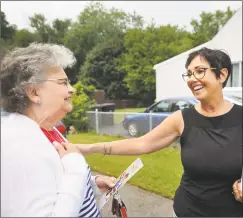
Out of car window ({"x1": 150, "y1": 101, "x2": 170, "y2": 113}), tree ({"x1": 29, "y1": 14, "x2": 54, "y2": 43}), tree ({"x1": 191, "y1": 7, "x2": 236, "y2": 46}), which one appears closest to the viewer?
car window ({"x1": 150, "y1": 101, "x2": 170, "y2": 113})

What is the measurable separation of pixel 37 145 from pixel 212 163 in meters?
1.04

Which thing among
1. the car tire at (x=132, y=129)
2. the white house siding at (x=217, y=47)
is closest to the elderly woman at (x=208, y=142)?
the car tire at (x=132, y=129)

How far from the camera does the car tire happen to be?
281 inches

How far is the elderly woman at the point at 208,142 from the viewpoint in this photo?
1594 millimetres

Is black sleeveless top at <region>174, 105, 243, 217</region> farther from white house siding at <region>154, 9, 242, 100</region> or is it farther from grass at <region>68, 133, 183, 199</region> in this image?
white house siding at <region>154, 9, 242, 100</region>

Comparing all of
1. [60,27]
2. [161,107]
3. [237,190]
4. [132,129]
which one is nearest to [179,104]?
[161,107]

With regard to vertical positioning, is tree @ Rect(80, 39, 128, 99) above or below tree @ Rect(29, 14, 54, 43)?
below

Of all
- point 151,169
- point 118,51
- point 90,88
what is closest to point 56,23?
point 118,51

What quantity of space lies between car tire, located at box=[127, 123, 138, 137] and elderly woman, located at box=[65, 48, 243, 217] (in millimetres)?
5223

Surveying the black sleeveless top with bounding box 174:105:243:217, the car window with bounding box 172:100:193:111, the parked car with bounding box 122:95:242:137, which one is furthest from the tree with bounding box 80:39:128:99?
the black sleeveless top with bounding box 174:105:243:217

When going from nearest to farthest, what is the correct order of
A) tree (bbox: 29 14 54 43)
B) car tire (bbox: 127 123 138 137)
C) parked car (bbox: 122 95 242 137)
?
parked car (bbox: 122 95 242 137), car tire (bbox: 127 123 138 137), tree (bbox: 29 14 54 43)

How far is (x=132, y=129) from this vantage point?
731 centimetres

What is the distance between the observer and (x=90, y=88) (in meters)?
13.4

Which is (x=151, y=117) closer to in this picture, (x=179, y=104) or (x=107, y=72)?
(x=179, y=104)
